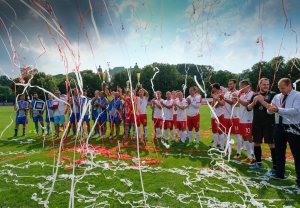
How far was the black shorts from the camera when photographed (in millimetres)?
7785

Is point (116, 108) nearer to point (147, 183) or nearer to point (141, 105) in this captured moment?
point (141, 105)

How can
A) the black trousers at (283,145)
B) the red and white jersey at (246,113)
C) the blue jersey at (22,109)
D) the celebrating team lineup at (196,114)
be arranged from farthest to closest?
the blue jersey at (22,109) → the red and white jersey at (246,113) → the celebrating team lineup at (196,114) → the black trousers at (283,145)

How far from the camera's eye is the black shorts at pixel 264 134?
779cm

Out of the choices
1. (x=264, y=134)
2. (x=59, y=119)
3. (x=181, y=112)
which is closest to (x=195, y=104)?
(x=181, y=112)

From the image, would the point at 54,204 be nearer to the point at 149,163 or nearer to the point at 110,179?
the point at 110,179

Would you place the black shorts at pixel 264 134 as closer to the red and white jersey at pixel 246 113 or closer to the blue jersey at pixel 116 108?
the red and white jersey at pixel 246 113

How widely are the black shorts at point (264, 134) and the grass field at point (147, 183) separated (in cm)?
94

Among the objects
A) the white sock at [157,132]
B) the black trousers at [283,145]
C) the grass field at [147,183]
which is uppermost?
the black trousers at [283,145]

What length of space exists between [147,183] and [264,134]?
400 centimetres

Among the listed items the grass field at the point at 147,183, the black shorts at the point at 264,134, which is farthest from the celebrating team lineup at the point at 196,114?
the grass field at the point at 147,183

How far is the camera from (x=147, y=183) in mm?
6543

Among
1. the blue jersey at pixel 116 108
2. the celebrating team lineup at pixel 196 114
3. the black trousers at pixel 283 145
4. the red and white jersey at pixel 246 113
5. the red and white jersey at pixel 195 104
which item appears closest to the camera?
the black trousers at pixel 283 145

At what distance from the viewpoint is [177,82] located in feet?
243

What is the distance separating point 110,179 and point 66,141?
7.57m
